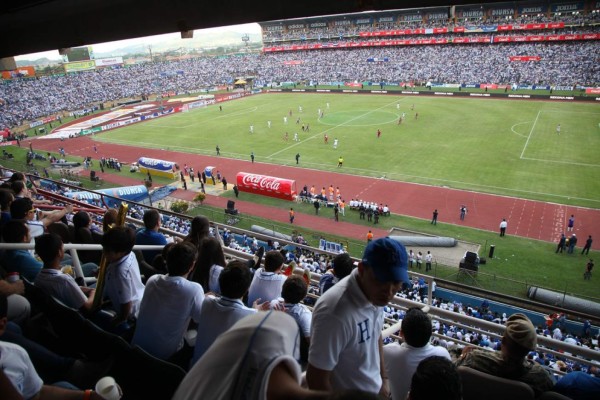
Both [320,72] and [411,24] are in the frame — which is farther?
[320,72]

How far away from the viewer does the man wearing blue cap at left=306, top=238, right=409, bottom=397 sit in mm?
2668

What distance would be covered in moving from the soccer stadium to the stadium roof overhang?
5 centimetres

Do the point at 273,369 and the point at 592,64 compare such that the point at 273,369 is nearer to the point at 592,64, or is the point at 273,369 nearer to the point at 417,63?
the point at 592,64

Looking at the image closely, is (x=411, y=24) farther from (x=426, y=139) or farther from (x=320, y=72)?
(x=426, y=139)

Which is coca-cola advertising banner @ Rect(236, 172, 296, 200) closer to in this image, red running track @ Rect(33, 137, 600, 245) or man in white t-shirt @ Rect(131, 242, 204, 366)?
red running track @ Rect(33, 137, 600, 245)

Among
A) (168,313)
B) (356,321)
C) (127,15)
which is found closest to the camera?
(356,321)

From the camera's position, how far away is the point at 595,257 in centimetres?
1970

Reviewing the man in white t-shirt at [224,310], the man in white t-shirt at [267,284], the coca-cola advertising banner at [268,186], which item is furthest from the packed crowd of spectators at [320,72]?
the man in white t-shirt at [224,310]

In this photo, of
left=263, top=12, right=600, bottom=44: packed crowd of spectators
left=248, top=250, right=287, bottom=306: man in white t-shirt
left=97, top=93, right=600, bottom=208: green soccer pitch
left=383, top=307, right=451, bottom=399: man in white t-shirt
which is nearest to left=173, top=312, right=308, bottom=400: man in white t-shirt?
left=383, top=307, right=451, bottom=399: man in white t-shirt

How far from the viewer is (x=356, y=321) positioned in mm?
2809

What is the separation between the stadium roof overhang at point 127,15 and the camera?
5.09m

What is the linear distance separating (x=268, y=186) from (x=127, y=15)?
22.1 m

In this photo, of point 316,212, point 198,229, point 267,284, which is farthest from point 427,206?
point 267,284

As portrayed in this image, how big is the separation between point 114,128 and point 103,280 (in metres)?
56.1
